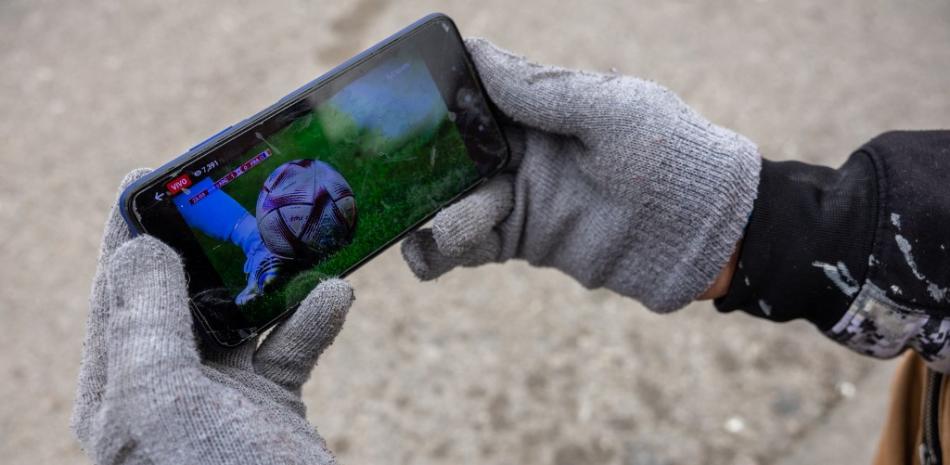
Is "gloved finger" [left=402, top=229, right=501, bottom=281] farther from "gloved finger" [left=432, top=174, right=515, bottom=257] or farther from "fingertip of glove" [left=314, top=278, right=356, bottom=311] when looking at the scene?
"fingertip of glove" [left=314, top=278, right=356, bottom=311]

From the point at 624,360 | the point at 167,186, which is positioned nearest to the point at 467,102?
the point at 167,186

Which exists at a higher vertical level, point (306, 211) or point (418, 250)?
point (306, 211)

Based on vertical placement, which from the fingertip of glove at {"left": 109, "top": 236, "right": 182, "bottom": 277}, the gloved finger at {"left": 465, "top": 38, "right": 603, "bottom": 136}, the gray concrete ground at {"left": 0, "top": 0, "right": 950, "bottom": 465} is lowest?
the gray concrete ground at {"left": 0, "top": 0, "right": 950, "bottom": 465}

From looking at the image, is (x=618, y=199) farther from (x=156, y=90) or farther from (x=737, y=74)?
(x=156, y=90)

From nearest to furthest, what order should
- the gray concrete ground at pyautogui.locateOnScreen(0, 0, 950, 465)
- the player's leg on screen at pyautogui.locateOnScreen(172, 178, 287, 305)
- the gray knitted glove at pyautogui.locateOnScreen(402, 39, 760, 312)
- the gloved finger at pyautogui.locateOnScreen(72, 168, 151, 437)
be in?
1. the gloved finger at pyautogui.locateOnScreen(72, 168, 151, 437)
2. the player's leg on screen at pyautogui.locateOnScreen(172, 178, 287, 305)
3. the gray knitted glove at pyautogui.locateOnScreen(402, 39, 760, 312)
4. the gray concrete ground at pyautogui.locateOnScreen(0, 0, 950, 465)

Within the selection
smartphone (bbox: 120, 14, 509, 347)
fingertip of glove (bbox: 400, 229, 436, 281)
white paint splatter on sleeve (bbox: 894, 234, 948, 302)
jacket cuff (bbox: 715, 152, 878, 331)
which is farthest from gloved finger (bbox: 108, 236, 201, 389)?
white paint splatter on sleeve (bbox: 894, 234, 948, 302)

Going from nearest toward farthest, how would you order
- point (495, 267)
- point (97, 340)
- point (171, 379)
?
point (171, 379) → point (97, 340) → point (495, 267)
